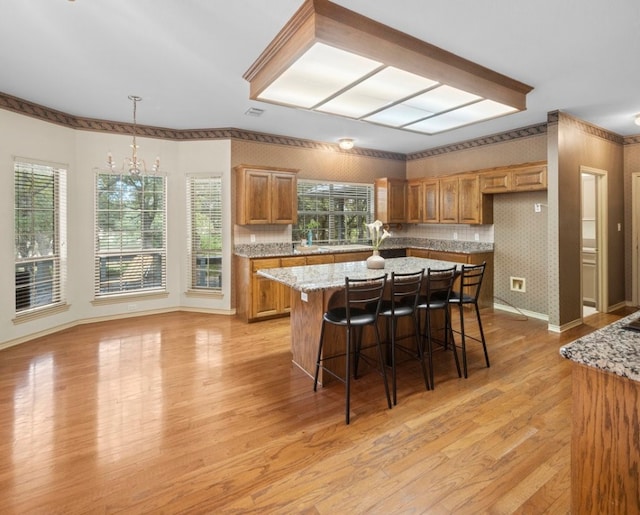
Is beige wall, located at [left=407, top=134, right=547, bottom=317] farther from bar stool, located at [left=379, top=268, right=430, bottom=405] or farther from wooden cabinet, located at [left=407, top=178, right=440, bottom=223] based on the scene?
bar stool, located at [left=379, top=268, right=430, bottom=405]

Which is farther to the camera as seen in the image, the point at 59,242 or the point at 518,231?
the point at 518,231

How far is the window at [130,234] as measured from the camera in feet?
16.6

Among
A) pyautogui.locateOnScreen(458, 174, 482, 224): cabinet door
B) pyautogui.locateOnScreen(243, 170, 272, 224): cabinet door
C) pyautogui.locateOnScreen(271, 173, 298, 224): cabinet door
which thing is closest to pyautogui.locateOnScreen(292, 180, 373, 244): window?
pyautogui.locateOnScreen(271, 173, 298, 224): cabinet door

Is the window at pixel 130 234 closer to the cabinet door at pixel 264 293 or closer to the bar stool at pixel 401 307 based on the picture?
the cabinet door at pixel 264 293

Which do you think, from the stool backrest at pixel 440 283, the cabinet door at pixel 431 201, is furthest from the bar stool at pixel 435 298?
the cabinet door at pixel 431 201

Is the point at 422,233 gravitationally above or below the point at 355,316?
above

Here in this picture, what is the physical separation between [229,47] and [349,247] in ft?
12.6

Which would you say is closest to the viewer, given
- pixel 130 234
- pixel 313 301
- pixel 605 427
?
pixel 605 427

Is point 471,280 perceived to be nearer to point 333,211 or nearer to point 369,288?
point 333,211

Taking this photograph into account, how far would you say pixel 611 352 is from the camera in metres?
1.29

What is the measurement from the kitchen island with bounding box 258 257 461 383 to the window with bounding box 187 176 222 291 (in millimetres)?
2342

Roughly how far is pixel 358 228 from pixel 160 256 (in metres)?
3.50

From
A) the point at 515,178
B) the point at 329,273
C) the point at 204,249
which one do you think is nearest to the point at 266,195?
the point at 204,249

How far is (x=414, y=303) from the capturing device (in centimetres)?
311
